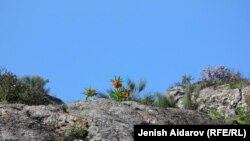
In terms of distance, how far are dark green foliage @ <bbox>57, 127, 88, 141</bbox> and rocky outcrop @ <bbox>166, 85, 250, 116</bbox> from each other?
633 cm

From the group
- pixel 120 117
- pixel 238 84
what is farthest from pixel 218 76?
pixel 120 117

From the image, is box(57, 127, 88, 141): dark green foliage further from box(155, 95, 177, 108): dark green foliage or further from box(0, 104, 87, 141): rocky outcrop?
box(155, 95, 177, 108): dark green foliage

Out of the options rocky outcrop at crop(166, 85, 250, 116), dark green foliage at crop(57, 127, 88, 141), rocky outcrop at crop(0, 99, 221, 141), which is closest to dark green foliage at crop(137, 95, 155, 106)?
rocky outcrop at crop(166, 85, 250, 116)

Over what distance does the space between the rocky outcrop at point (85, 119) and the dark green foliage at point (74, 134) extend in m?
0.12

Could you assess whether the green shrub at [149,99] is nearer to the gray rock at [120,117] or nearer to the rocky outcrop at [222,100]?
the rocky outcrop at [222,100]

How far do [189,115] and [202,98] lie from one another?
534 centimetres

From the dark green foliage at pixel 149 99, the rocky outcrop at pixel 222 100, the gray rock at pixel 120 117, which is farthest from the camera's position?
the rocky outcrop at pixel 222 100

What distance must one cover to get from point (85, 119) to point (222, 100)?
769 cm

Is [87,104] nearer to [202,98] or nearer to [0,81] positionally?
[0,81]

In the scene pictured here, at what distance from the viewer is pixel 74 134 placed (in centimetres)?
1166

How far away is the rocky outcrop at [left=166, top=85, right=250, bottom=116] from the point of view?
1802cm

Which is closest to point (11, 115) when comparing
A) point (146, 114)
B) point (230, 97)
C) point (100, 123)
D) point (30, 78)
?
point (100, 123)

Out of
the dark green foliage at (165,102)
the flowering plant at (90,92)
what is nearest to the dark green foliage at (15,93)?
the flowering plant at (90,92)

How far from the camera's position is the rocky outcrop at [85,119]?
455 inches
